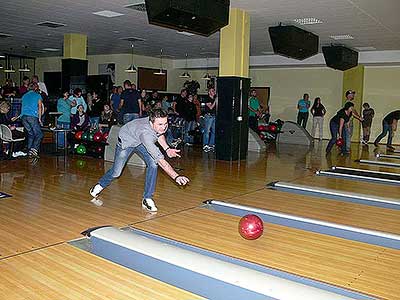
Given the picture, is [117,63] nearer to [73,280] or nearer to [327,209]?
[327,209]

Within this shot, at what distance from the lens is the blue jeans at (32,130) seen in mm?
6488

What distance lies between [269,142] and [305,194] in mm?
5746

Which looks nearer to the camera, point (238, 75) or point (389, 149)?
point (238, 75)

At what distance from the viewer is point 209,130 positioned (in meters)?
8.02

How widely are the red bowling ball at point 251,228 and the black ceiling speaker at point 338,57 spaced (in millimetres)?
7396

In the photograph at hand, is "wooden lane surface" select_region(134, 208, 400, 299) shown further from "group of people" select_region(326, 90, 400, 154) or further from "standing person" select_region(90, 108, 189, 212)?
"group of people" select_region(326, 90, 400, 154)

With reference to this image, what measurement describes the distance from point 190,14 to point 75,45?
5207 mm

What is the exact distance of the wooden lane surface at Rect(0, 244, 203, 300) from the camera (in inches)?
82.2

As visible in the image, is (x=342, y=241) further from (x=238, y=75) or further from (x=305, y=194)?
(x=238, y=75)

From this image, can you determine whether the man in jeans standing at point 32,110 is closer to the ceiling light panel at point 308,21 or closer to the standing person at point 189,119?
the standing person at point 189,119

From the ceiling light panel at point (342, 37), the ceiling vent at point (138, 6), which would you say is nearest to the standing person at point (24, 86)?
the ceiling vent at point (138, 6)

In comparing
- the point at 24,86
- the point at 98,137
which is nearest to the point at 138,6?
the point at 98,137

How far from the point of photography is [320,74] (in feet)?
41.4

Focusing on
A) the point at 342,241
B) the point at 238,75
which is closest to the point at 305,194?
the point at 342,241
